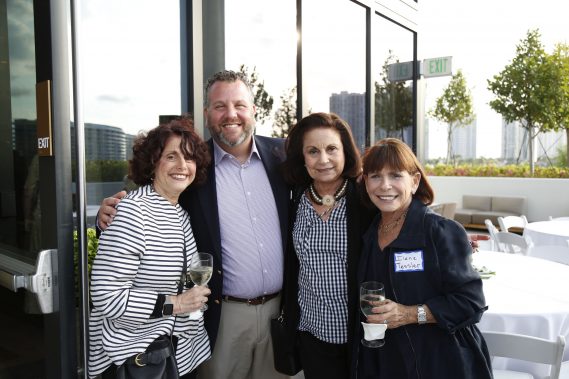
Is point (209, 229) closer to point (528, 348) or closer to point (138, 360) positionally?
point (138, 360)

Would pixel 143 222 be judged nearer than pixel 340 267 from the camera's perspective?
Yes

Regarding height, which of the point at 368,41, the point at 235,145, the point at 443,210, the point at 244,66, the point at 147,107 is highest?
the point at 368,41

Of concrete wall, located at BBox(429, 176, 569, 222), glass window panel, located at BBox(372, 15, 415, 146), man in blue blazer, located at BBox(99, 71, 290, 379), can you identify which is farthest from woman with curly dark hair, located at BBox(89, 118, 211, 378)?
concrete wall, located at BBox(429, 176, 569, 222)

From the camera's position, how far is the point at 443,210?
346 inches

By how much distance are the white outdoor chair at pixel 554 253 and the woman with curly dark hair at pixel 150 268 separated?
12.5 ft

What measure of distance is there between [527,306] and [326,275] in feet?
4.26

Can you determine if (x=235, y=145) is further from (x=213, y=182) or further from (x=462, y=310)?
(x=462, y=310)

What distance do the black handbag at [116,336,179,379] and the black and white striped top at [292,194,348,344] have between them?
61cm

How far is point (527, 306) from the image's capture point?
7.88 feet

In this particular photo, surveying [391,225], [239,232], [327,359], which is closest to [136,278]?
[239,232]

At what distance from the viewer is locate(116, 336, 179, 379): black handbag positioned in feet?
4.99

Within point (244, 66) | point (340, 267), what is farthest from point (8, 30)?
point (244, 66)

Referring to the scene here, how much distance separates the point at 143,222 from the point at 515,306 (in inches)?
78.9

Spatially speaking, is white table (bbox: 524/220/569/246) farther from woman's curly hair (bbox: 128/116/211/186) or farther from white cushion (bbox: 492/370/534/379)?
woman's curly hair (bbox: 128/116/211/186)
